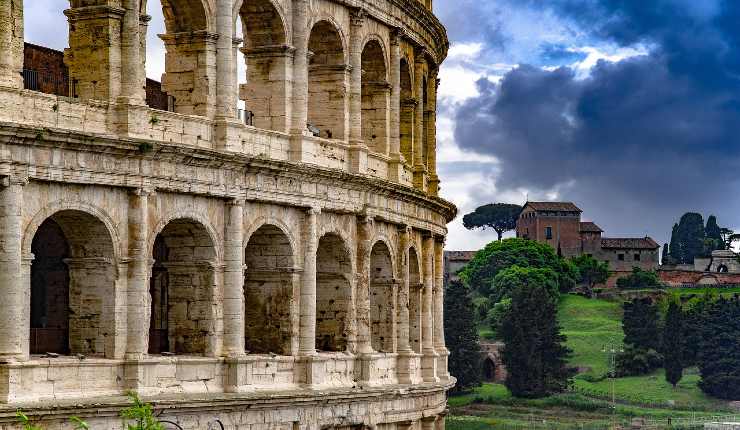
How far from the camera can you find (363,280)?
42.5 metres

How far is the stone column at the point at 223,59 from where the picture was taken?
37.4 metres

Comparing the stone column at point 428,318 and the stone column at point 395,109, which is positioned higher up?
the stone column at point 395,109

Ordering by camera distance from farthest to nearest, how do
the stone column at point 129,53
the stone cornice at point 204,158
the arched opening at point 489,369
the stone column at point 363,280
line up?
the arched opening at point 489,369
the stone column at point 363,280
the stone column at point 129,53
the stone cornice at point 204,158

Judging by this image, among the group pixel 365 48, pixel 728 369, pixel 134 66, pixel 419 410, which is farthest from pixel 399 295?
pixel 728 369

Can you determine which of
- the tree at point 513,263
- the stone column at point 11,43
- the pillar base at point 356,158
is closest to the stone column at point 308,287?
the pillar base at point 356,158

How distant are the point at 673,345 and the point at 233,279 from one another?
102198mm

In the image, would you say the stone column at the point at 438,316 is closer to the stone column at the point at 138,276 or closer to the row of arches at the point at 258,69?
the row of arches at the point at 258,69

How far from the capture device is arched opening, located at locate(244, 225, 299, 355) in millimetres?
39656

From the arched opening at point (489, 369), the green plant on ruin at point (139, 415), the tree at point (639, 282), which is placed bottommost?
the green plant on ruin at point (139, 415)

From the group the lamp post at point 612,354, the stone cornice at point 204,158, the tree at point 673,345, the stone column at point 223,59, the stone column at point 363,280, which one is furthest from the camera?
the lamp post at point 612,354

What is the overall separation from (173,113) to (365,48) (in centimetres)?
954

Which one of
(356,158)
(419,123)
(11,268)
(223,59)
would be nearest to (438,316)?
(419,123)

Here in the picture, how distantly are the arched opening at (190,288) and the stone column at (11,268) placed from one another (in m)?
5.15

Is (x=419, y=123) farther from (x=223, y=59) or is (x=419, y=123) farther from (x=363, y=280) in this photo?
(x=223, y=59)
